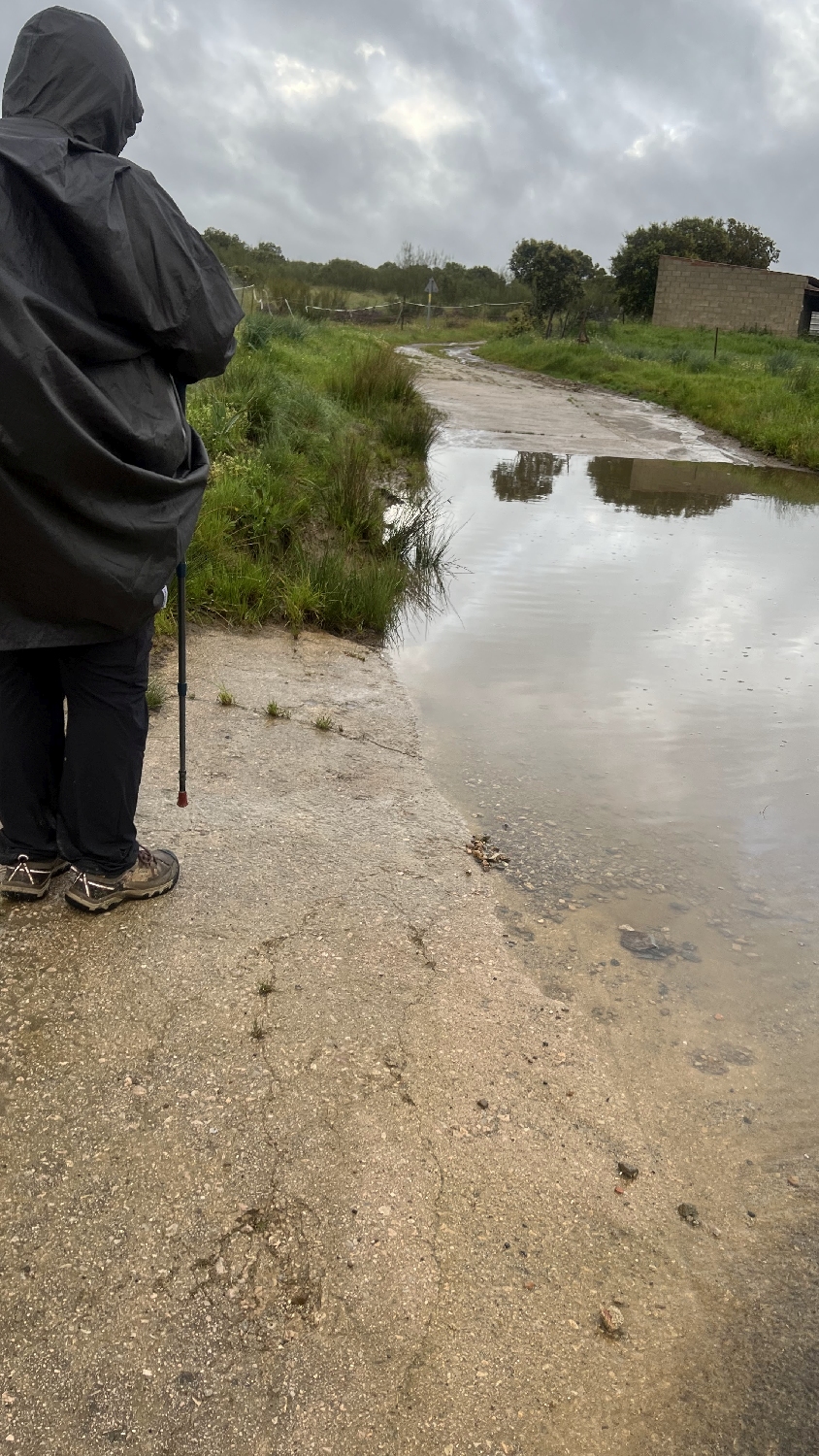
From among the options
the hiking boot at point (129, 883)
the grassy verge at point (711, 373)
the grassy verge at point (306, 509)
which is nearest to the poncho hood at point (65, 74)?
the hiking boot at point (129, 883)

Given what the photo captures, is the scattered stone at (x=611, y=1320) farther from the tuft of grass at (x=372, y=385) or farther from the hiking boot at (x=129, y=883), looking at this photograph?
the tuft of grass at (x=372, y=385)

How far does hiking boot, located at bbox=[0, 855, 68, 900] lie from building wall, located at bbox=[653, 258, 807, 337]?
3817 cm

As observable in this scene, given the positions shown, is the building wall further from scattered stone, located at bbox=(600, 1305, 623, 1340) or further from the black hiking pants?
scattered stone, located at bbox=(600, 1305, 623, 1340)

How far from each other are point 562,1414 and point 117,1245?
78 cm

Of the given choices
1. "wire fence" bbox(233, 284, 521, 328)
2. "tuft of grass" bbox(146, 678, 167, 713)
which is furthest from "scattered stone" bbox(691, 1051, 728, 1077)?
"wire fence" bbox(233, 284, 521, 328)

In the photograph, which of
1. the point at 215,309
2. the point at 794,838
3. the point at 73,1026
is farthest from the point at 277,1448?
the point at 794,838

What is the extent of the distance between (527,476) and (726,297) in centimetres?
3063

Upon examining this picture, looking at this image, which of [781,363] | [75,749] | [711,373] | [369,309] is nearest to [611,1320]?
[75,749]

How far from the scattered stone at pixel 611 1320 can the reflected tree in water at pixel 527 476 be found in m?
8.19

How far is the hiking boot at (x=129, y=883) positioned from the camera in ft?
8.59

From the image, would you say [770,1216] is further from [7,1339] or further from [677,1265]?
[7,1339]

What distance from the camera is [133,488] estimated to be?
7.48 feet

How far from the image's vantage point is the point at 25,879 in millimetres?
2654

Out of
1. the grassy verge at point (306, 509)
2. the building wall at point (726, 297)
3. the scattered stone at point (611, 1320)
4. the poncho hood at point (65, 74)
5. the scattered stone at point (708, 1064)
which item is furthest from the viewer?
the building wall at point (726, 297)
